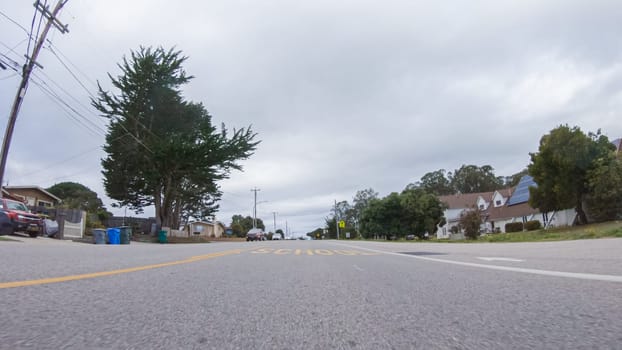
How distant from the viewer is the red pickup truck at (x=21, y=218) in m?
15.4

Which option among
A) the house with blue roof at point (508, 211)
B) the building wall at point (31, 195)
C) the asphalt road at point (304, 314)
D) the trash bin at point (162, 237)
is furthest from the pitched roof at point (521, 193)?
the building wall at point (31, 195)

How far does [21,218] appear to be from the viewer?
51.8 ft

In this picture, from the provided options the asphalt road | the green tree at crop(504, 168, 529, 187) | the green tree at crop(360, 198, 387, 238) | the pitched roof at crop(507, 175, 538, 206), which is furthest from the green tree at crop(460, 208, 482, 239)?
the green tree at crop(504, 168, 529, 187)

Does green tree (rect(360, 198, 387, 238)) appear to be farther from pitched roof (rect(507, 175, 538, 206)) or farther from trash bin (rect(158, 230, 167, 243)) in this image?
trash bin (rect(158, 230, 167, 243))

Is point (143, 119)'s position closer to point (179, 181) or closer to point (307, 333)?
point (179, 181)

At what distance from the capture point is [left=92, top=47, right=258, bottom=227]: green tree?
25.5 metres

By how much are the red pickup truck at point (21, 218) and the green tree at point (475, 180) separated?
87.7 metres

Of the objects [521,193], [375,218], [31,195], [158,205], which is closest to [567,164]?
[521,193]

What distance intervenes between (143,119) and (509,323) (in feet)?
97.2

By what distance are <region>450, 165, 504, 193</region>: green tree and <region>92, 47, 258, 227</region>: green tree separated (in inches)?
2904

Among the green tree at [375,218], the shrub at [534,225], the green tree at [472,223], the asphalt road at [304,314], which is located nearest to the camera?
the asphalt road at [304,314]

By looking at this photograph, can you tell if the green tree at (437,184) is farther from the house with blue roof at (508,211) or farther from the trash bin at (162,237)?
the trash bin at (162,237)

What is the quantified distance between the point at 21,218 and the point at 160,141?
10.6 metres

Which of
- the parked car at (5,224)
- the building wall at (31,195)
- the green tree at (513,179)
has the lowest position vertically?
the parked car at (5,224)
